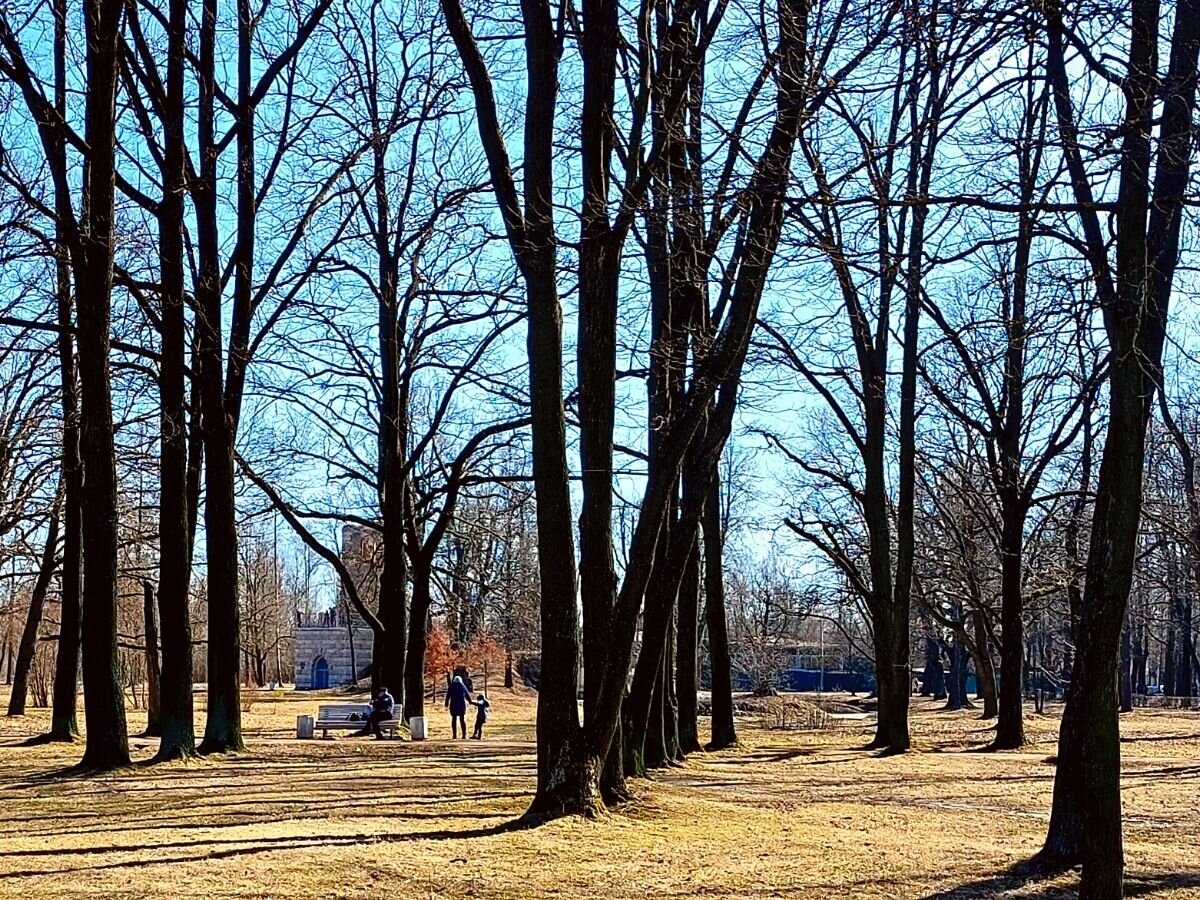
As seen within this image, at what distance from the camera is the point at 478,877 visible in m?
8.64

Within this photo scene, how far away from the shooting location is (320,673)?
75375 mm

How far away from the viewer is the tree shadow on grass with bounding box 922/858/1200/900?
8.66m

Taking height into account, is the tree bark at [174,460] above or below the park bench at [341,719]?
above

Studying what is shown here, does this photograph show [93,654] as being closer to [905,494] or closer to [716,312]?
[716,312]

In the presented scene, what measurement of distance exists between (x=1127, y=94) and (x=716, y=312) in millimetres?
7146

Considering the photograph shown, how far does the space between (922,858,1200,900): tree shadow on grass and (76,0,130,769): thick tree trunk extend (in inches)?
416

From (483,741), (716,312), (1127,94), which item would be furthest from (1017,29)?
(483,741)

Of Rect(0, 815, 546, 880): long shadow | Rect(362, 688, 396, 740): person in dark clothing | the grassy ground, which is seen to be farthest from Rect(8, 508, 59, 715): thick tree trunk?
Rect(0, 815, 546, 880): long shadow

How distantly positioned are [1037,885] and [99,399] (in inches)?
Result: 451

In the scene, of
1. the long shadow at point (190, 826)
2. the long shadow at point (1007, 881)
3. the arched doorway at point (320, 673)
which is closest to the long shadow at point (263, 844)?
the long shadow at point (190, 826)

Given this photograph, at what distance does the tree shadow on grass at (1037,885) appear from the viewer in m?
8.66

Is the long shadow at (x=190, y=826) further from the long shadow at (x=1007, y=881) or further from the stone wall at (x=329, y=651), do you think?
the stone wall at (x=329, y=651)

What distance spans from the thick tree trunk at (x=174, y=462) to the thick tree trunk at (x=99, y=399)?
131 cm

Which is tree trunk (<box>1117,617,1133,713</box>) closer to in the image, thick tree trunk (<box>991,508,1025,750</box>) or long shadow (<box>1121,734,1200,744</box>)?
long shadow (<box>1121,734,1200,744</box>)
